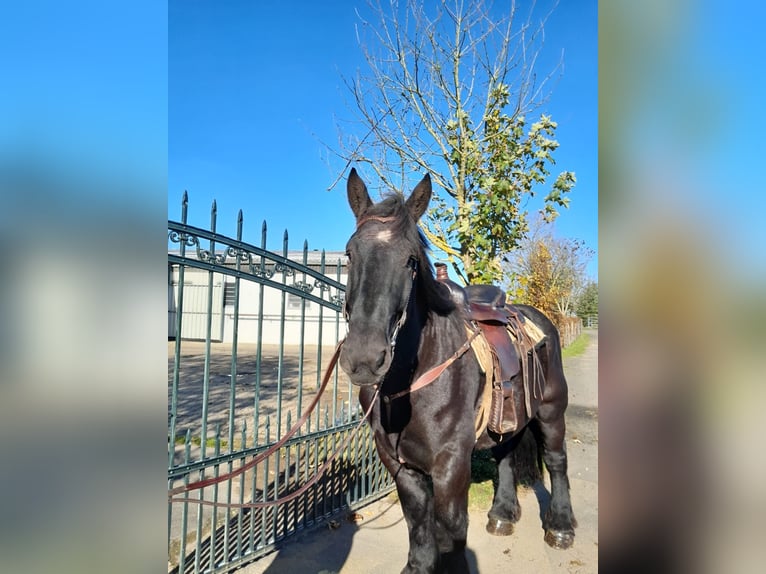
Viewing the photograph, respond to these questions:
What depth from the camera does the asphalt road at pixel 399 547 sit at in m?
3.52

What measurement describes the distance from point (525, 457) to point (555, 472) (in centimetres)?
37

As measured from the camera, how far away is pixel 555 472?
4.08m

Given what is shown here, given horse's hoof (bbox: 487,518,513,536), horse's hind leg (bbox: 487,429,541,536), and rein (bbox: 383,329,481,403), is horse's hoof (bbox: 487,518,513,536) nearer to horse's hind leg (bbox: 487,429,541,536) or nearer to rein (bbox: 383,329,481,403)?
horse's hind leg (bbox: 487,429,541,536)

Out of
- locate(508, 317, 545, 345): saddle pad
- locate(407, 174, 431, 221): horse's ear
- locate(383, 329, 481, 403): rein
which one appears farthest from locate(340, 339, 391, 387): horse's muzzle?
locate(508, 317, 545, 345): saddle pad

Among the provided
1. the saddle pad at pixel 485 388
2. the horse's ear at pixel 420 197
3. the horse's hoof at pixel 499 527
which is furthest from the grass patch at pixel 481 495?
the horse's ear at pixel 420 197

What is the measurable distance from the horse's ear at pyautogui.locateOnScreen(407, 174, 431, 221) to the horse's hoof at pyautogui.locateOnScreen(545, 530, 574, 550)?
10.4 ft

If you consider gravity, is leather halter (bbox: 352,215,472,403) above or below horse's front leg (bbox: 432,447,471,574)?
above

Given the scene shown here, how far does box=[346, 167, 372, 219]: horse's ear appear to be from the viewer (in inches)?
101

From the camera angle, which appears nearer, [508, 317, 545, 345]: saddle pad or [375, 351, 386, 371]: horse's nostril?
[375, 351, 386, 371]: horse's nostril

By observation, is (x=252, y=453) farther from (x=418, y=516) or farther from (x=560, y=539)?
(x=560, y=539)

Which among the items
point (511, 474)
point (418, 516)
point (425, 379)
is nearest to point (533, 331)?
point (511, 474)
